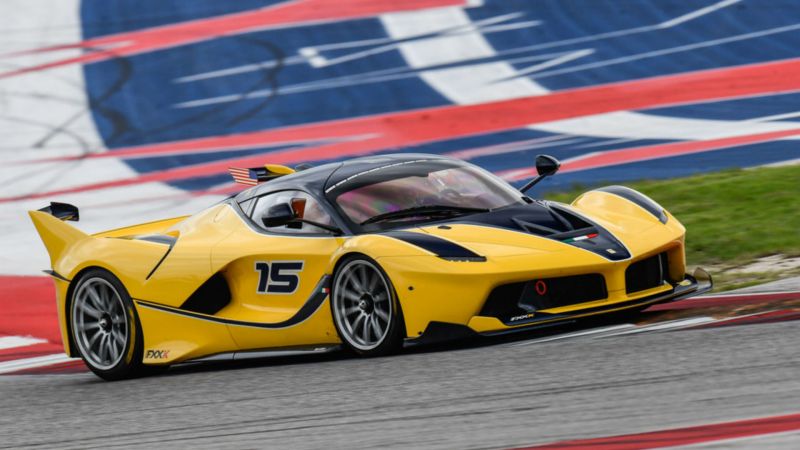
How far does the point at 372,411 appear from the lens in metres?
6.26

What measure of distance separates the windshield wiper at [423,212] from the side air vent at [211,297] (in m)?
1.08

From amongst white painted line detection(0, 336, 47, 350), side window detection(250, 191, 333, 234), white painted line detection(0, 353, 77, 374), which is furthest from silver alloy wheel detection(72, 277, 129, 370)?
white painted line detection(0, 336, 47, 350)

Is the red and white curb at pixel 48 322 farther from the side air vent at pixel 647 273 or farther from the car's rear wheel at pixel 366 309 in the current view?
the car's rear wheel at pixel 366 309

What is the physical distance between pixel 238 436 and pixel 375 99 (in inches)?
543

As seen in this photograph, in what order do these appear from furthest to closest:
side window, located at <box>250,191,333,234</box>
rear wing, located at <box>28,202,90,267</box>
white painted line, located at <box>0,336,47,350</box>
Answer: white painted line, located at <box>0,336,47,350</box> < rear wing, located at <box>28,202,90,267</box> < side window, located at <box>250,191,333,234</box>

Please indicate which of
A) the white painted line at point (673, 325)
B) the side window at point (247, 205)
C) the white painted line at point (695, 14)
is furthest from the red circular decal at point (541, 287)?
the white painted line at point (695, 14)

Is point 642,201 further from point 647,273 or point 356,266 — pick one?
point 356,266

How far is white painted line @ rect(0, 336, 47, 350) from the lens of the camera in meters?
11.0

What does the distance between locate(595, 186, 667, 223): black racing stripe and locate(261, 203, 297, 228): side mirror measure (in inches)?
85.0

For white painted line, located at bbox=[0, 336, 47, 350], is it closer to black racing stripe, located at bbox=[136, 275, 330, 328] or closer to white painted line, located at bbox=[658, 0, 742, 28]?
black racing stripe, located at bbox=[136, 275, 330, 328]

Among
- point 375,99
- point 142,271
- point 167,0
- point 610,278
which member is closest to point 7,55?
point 167,0

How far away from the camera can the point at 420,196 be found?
342 inches

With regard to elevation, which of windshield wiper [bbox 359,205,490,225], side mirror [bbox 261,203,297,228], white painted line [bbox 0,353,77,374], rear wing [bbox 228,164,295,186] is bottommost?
white painted line [bbox 0,353,77,374]

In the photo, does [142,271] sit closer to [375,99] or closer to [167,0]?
[375,99]
